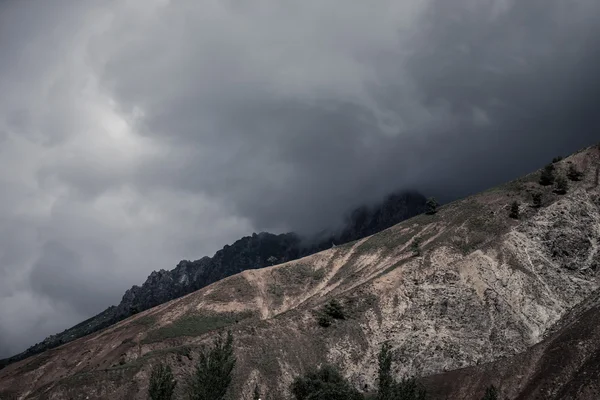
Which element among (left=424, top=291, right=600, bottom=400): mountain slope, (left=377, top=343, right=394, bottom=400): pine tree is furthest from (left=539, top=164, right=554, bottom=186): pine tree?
(left=377, top=343, right=394, bottom=400): pine tree

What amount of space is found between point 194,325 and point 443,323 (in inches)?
2122

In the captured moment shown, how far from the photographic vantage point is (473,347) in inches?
3132

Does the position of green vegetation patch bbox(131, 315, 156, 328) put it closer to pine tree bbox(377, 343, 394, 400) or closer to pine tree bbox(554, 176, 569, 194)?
pine tree bbox(377, 343, 394, 400)

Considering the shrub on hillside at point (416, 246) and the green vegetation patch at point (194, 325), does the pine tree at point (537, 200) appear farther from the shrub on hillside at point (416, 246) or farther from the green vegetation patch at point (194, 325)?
the green vegetation patch at point (194, 325)

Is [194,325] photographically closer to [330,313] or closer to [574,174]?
[330,313]

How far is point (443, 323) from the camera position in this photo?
3317 inches

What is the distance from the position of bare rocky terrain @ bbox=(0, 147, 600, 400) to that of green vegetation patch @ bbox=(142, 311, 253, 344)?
440 millimetres

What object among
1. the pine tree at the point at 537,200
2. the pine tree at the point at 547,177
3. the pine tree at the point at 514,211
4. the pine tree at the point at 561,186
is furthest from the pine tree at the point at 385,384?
the pine tree at the point at 547,177

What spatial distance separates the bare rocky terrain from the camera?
66.8 metres

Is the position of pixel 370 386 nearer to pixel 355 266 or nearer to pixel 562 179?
pixel 355 266

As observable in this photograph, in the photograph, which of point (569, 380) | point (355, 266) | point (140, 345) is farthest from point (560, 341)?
point (140, 345)

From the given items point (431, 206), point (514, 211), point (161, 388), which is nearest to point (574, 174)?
point (514, 211)

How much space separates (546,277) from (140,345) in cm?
7913

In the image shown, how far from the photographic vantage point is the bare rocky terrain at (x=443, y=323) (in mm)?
66750
